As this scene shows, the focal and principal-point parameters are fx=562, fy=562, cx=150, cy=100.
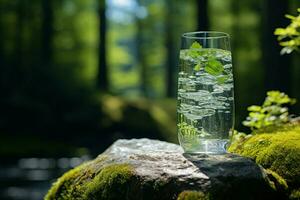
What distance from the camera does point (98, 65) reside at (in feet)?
85.1

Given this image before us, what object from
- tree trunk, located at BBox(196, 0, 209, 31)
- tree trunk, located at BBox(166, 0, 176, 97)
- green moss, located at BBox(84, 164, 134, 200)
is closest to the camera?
green moss, located at BBox(84, 164, 134, 200)

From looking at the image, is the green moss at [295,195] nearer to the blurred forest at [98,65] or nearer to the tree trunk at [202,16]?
the blurred forest at [98,65]

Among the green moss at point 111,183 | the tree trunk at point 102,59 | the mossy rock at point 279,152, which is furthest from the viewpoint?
the tree trunk at point 102,59

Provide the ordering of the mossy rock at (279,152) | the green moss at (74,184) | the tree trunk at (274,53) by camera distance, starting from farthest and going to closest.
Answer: the tree trunk at (274,53), the green moss at (74,184), the mossy rock at (279,152)

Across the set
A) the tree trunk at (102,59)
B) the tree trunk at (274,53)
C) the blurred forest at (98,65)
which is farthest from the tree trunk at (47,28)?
the tree trunk at (274,53)

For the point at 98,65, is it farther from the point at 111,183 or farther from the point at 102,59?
the point at 111,183

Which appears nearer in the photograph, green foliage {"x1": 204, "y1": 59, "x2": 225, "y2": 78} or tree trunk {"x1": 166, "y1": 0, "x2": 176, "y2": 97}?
green foliage {"x1": 204, "y1": 59, "x2": 225, "y2": 78}

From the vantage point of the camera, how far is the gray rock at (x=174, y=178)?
252cm

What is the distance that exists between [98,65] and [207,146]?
76.2 ft

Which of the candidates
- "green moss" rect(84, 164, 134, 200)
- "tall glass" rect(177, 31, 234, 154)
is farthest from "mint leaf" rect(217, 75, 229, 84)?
"green moss" rect(84, 164, 134, 200)

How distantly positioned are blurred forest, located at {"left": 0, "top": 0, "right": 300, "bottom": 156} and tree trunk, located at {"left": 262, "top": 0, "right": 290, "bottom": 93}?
2cm

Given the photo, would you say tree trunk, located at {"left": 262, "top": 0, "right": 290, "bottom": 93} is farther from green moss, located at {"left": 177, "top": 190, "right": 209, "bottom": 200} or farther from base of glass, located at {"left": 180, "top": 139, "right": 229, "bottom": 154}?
green moss, located at {"left": 177, "top": 190, "right": 209, "bottom": 200}

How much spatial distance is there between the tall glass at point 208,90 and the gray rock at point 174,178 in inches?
4.9

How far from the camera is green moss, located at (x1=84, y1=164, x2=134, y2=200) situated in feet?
8.86
